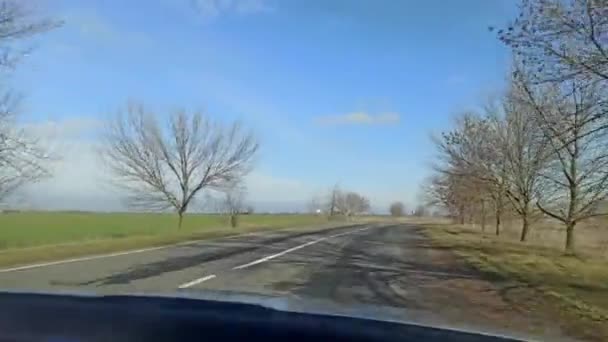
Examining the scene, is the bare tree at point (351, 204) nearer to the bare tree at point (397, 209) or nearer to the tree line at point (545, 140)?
the bare tree at point (397, 209)

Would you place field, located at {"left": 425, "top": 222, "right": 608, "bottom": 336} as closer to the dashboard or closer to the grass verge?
the grass verge

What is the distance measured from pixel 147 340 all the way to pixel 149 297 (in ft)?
2.65

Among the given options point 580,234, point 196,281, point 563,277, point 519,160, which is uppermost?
point 519,160

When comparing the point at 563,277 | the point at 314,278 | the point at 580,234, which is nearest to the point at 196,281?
the point at 314,278

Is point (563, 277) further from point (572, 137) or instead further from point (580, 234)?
point (580, 234)

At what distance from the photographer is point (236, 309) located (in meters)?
2.59

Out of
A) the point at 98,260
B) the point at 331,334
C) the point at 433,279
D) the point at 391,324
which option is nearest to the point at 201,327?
the point at 331,334

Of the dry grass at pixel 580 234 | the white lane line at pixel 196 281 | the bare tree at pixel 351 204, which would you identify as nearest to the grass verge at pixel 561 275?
the dry grass at pixel 580 234

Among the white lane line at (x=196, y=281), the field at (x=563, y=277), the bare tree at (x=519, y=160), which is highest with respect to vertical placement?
the bare tree at (x=519, y=160)

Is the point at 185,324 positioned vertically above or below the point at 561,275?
above

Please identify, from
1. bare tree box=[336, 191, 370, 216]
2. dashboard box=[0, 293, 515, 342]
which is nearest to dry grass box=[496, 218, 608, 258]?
dashboard box=[0, 293, 515, 342]

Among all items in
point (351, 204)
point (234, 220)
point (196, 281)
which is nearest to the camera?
point (196, 281)

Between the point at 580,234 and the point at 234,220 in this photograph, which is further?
the point at 234,220

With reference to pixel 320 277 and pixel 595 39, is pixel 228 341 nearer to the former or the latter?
pixel 320 277
